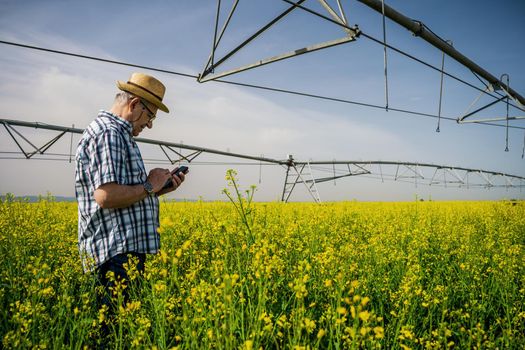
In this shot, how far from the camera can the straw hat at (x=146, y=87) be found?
2.16 metres

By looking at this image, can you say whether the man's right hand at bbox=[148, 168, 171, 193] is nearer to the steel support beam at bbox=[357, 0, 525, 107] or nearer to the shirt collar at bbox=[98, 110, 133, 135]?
the shirt collar at bbox=[98, 110, 133, 135]

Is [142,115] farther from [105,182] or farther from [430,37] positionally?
[430,37]

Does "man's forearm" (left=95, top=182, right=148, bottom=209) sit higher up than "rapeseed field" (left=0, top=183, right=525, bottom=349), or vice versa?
"man's forearm" (left=95, top=182, right=148, bottom=209)

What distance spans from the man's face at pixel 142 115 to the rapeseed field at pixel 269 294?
93 centimetres

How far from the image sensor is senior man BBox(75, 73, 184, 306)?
1.90 meters

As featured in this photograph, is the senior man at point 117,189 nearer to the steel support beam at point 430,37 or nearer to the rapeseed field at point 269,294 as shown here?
the rapeseed field at point 269,294

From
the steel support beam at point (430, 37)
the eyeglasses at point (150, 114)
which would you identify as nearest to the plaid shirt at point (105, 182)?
the eyeglasses at point (150, 114)

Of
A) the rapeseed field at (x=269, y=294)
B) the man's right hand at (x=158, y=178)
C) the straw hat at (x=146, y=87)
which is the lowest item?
the rapeseed field at (x=269, y=294)

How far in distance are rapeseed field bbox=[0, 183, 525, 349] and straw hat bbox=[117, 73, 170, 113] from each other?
0.99 meters

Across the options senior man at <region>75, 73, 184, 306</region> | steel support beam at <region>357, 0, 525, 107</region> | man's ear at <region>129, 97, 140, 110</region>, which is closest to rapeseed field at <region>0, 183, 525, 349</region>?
senior man at <region>75, 73, 184, 306</region>

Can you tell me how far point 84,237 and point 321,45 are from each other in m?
3.28

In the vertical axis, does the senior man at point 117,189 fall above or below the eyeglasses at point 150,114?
below

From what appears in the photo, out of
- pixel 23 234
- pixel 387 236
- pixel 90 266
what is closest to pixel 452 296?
pixel 387 236

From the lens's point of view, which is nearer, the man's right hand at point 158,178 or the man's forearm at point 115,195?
the man's forearm at point 115,195
